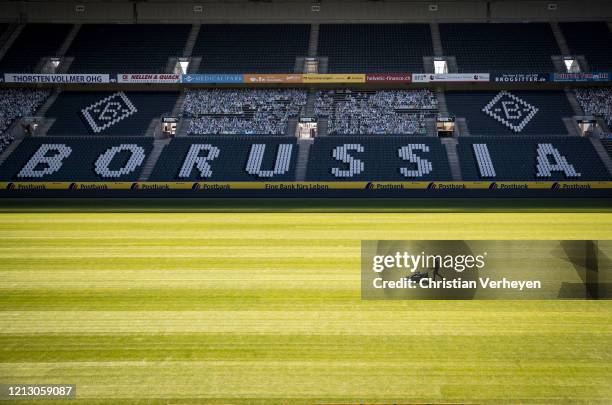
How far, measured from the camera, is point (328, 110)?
3644 centimetres

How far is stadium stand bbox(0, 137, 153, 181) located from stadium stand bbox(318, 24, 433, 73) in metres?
16.3

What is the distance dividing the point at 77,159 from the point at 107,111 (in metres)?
5.50

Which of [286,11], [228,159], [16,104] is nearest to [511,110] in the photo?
[286,11]

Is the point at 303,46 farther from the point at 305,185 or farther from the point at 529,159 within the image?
the point at 529,159

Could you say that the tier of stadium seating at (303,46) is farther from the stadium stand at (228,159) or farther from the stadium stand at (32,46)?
the stadium stand at (228,159)

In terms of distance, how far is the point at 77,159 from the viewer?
108 ft

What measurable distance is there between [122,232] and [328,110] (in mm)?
21940

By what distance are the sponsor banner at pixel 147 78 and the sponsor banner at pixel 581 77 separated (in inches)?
1087

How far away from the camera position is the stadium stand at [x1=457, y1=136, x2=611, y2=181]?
3061cm

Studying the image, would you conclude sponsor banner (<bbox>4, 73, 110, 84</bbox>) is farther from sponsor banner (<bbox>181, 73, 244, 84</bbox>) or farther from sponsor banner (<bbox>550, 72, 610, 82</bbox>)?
sponsor banner (<bbox>550, 72, 610, 82</bbox>)

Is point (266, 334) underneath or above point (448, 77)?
underneath

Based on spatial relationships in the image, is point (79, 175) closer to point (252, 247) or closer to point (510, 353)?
point (252, 247)

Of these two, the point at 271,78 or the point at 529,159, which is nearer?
the point at 529,159

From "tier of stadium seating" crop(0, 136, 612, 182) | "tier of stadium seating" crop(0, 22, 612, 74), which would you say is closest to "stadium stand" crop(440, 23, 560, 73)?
"tier of stadium seating" crop(0, 22, 612, 74)
